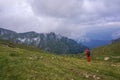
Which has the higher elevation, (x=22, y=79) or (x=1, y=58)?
(x=1, y=58)

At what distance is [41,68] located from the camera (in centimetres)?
3700

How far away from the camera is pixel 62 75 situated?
114 feet

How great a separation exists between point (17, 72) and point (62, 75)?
711cm

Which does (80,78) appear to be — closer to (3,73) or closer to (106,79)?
(106,79)

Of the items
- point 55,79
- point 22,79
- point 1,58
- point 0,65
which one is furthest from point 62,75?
point 1,58

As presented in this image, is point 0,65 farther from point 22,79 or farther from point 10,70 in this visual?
point 22,79

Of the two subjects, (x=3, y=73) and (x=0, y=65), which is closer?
(x=3, y=73)

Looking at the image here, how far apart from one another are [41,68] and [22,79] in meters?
4.93

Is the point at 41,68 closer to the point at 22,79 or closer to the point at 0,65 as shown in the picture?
the point at 22,79

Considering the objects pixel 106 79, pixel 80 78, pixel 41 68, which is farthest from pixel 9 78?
pixel 106 79

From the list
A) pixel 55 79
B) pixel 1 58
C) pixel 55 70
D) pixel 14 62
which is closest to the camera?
pixel 55 79

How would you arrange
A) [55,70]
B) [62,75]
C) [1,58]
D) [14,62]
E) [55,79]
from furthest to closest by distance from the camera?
[1,58] → [14,62] → [55,70] → [62,75] → [55,79]

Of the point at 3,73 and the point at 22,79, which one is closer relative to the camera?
the point at 22,79

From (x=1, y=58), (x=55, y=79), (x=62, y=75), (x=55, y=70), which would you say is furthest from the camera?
(x=1, y=58)
